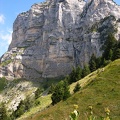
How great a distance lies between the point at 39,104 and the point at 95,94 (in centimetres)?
2900

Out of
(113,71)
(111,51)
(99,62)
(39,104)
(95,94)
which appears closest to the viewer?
(95,94)

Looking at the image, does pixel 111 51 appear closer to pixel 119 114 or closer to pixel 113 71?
pixel 113 71

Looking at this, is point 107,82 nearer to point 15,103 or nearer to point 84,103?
point 84,103

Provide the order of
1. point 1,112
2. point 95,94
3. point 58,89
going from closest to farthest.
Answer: point 95,94 → point 58,89 → point 1,112

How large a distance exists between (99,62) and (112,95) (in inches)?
2150

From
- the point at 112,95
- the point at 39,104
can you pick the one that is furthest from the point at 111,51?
the point at 112,95

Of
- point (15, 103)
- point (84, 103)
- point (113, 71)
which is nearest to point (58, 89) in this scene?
point (113, 71)

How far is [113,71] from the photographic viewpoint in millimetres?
46156

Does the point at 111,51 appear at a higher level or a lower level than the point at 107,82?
higher

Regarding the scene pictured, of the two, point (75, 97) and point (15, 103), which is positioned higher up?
point (75, 97)

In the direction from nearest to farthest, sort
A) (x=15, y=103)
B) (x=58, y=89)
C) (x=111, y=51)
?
(x=58, y=89), (x=111, y=51), (x=15, y=103)

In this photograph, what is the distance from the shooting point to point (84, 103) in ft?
118

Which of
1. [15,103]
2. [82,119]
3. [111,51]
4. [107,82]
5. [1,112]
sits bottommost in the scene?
[15,103]

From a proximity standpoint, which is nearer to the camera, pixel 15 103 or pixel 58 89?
pixel 58 89
